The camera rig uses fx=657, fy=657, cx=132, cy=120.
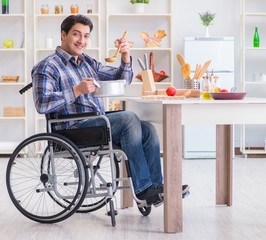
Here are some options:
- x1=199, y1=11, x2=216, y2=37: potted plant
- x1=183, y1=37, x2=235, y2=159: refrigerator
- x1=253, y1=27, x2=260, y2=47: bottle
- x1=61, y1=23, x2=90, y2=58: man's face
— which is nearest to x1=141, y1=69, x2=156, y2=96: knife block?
x1=61, y1=23, x2=90, y2=58: man's face

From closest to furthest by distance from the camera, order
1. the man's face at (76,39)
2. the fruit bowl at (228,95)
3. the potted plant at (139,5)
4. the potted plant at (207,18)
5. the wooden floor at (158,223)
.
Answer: the wooden floor at (158,223), the fruit bowl at (228,95), the man's face at (76,39), the potted plant at (207,18), the potted plant at (139,5)

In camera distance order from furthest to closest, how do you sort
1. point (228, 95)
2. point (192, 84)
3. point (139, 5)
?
point (139, 5), point (192, 84), point (228, 95)

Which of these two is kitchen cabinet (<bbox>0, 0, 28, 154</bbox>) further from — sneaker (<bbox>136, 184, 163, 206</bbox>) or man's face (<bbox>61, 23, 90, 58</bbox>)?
sneaker (<bbox>136, 184, 163, 206</bbox>)

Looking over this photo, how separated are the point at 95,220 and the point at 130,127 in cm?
55

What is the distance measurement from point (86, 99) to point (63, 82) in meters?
0.15

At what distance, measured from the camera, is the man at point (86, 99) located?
126 inches

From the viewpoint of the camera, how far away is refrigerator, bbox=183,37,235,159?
22.2ft

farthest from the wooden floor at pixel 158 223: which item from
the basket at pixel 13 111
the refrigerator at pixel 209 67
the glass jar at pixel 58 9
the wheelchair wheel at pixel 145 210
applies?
the glass jar at pixel 58 9

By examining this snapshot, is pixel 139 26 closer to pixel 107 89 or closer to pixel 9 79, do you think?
pixel 9 79

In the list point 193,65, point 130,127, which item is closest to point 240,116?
point 130,127

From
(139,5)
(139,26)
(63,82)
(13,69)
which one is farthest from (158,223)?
(13,69)

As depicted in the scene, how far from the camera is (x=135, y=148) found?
10.5 feet

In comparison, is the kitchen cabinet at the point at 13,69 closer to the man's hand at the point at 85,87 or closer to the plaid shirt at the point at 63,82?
the plaid shirt at the point at 63,82

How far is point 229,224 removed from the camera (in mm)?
3273
